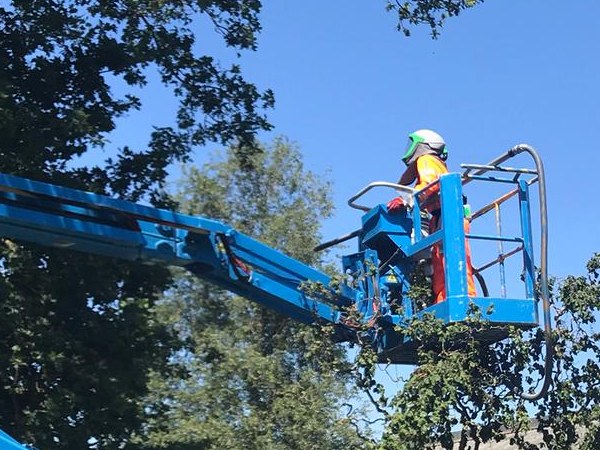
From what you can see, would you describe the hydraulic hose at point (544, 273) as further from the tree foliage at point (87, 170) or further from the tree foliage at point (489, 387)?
the tree foliage at point (87, 170)

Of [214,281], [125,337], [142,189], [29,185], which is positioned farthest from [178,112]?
[29,185]

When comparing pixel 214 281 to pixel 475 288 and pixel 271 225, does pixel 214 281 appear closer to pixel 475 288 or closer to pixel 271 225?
pixel 475 288

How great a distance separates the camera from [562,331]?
7832 millimetres

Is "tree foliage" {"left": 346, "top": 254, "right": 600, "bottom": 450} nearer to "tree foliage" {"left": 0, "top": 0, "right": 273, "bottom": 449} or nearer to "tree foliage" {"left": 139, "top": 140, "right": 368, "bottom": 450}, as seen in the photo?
"tree foliage" {"left": 0, "top": 0, "right": 273, "bottom": 449}

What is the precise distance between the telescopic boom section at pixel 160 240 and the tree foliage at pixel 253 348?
1114cm

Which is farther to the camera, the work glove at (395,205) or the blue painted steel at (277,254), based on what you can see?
the work glove at (395,205)

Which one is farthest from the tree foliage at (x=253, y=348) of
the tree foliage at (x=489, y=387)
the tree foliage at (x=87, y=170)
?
the tree foliage at (x=489, y=387)

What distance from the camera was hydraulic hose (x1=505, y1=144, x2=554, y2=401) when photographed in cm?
720

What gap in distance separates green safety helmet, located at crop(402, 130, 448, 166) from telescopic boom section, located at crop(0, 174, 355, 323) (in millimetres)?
1296

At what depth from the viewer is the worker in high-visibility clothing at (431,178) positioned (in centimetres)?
746

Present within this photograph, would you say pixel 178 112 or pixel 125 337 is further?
pixel 178 112

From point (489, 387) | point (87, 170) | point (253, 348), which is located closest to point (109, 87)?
point (87, 170)

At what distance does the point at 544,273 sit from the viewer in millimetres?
7125

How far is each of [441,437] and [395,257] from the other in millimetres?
1524
